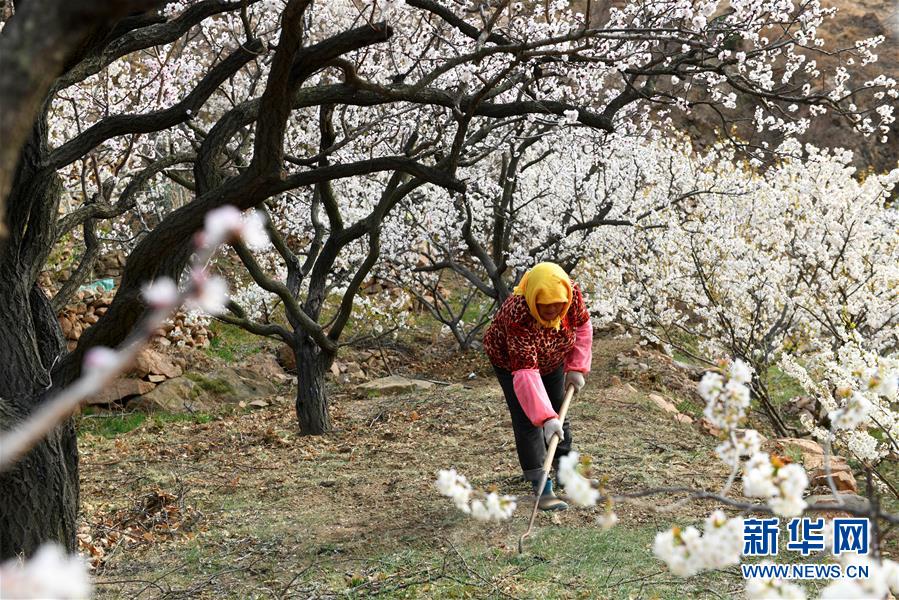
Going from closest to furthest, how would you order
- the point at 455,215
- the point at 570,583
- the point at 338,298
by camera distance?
the point at 570,583 → the point at 455,215 → the point at 338,298

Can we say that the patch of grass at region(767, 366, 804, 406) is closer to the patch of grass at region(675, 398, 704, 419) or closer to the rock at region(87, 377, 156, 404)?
the patch of grass at region(675, 398, 704, 419)

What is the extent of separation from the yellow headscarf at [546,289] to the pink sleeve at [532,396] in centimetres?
29

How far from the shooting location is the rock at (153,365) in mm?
9039

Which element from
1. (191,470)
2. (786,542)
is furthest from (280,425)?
(786,542)

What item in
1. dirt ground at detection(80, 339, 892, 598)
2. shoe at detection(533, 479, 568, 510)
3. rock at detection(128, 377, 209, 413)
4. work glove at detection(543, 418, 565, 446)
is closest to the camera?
dirt ground at detection(80, 339, 892, 598)

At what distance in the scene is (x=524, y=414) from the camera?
4.59 metres

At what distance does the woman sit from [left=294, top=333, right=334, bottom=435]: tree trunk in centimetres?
245

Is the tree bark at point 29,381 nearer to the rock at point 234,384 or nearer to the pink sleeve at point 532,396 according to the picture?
Answer: the pink sleeve at point 532,396

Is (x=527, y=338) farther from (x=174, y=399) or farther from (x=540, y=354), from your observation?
(x=174, y=399)

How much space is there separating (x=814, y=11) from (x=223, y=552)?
5114mm

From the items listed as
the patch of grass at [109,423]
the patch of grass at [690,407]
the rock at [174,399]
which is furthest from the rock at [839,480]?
the rock at [174,399]

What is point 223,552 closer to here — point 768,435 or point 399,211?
point 768,435

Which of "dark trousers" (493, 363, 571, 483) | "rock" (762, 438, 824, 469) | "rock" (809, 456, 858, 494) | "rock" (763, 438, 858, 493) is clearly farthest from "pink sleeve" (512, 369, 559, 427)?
"rock" (762, 438, 824, 469)

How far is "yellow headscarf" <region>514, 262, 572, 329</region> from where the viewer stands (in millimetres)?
4203
